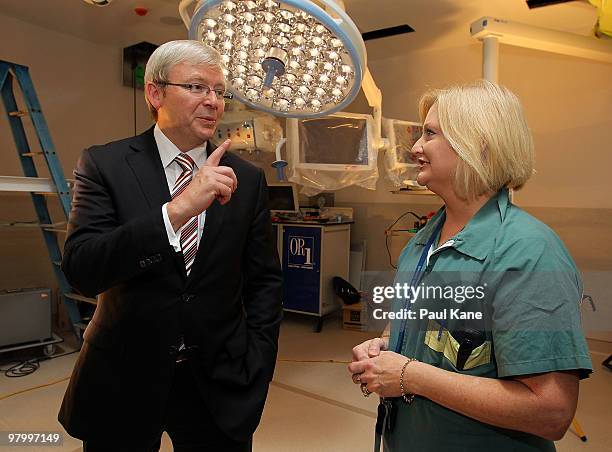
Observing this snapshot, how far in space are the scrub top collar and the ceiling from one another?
272 centimetres

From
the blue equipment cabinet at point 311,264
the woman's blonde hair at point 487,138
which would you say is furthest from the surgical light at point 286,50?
the blue equipment cabinet at point 311,264

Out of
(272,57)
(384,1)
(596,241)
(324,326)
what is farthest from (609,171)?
(272,57)

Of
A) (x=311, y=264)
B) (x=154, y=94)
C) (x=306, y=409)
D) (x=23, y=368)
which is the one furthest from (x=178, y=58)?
(x=311, y=264)

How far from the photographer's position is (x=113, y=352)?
3.82ft

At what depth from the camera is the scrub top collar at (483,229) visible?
0.90 meters

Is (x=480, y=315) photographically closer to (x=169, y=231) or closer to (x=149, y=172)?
(x=169, y=231)

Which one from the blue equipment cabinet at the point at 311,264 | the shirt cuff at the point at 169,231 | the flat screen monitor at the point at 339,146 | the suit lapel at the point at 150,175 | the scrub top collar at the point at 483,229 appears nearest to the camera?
the scrub top collar at the point at 483,229

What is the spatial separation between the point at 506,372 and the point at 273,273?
30.9 inches

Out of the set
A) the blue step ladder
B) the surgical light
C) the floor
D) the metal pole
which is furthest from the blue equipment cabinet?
the surgical light

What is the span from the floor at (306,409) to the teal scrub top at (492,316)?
1.13m

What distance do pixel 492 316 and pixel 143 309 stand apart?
83 cm

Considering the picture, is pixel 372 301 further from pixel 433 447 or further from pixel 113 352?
pixel 113 352

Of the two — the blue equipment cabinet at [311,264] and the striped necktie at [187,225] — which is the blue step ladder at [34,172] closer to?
the blue equipment cabinet at [311,264]

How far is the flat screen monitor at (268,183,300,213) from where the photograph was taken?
4574mm
